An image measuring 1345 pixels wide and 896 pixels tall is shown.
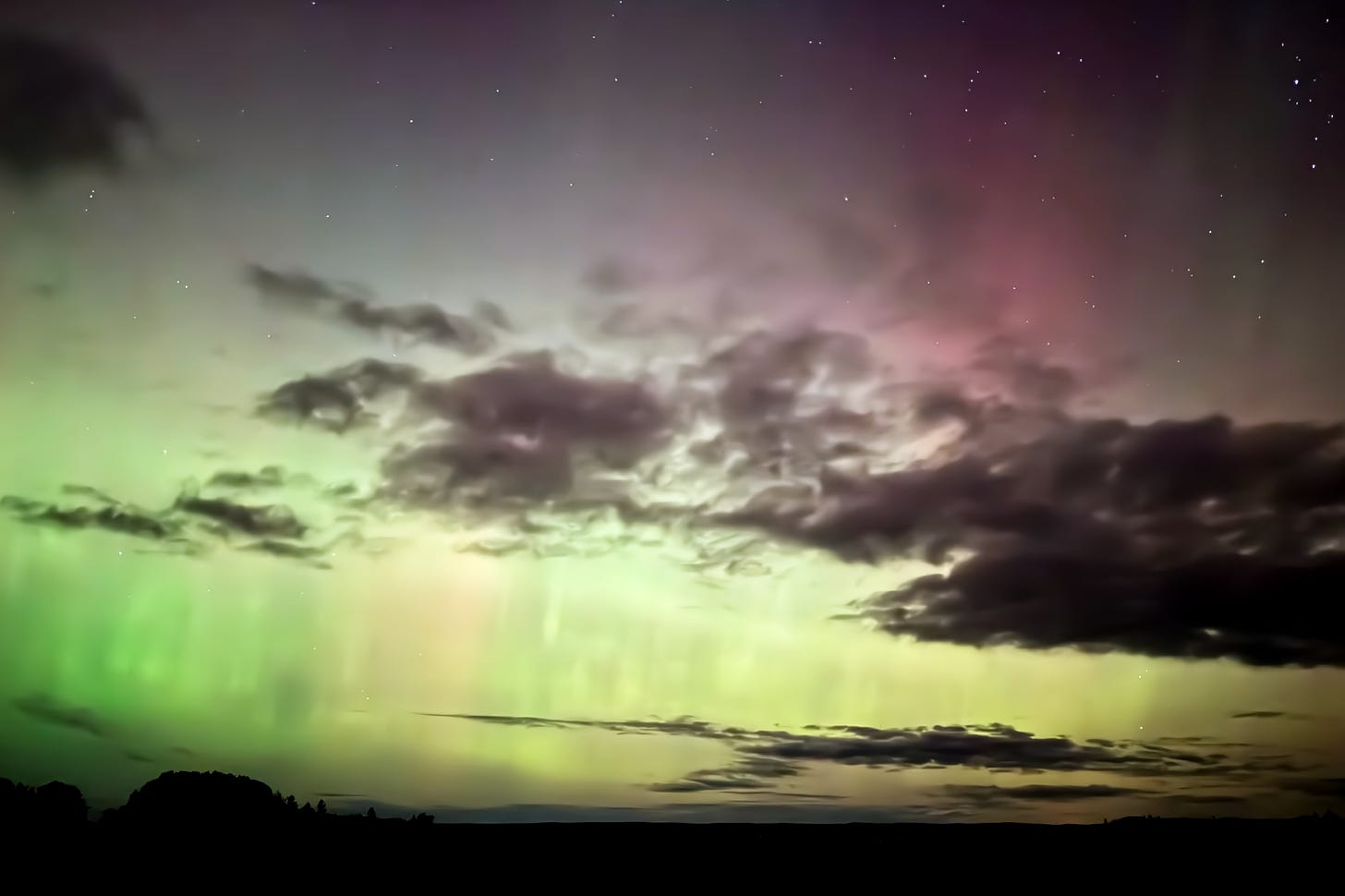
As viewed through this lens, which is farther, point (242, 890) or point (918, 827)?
point (918, 827)

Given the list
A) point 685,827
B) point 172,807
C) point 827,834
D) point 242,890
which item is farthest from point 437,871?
point 827,834

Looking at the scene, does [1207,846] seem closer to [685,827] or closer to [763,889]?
[763,889]

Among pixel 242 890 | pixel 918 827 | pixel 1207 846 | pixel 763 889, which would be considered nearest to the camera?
pixel 242 890

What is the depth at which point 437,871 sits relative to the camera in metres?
58.7

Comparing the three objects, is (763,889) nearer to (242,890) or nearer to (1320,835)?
(242,890)

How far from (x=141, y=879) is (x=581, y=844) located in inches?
988

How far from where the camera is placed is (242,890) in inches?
2132

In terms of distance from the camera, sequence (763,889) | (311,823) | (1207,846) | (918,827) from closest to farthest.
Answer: (763,889), (1207,846), (311,823), (918,827)

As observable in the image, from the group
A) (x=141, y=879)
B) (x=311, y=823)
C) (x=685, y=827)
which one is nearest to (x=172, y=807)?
(x=311, y=823)

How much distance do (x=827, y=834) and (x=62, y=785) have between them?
48743mm

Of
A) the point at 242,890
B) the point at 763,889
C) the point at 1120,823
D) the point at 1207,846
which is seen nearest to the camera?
the point at 242,890

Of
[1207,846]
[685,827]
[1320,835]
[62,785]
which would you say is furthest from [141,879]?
[1320,835]

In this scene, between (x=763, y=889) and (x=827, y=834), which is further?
(x=827, y=834)

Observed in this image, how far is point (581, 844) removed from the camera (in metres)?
70.6
